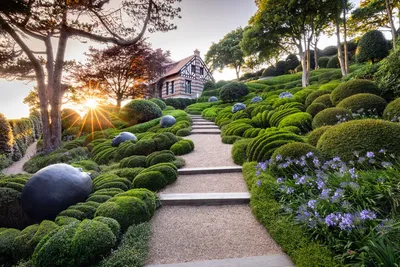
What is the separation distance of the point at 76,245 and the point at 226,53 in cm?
4310

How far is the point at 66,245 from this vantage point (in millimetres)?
2570

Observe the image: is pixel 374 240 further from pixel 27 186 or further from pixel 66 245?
pixel 27 186

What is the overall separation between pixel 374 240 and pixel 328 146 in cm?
272

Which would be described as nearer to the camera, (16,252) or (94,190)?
(16,252)

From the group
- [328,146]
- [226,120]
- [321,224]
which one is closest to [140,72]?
[226,120]

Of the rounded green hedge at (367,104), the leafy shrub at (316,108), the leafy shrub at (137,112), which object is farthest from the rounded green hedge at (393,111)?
the leafy shrub at (137,112)

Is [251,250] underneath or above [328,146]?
underneath

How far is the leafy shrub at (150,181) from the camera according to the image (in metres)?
4.96

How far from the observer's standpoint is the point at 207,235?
336 cm

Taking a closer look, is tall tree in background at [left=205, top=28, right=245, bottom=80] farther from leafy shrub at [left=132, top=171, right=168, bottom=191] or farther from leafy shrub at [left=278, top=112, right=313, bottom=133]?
leafy shrub at [left=132, top=171, right=168, bottom=191]

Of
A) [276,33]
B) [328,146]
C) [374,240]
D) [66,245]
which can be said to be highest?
[276,33]

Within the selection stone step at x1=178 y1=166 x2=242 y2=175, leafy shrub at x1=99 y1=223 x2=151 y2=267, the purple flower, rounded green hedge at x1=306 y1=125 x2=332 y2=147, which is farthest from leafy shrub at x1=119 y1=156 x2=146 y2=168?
the purple flower

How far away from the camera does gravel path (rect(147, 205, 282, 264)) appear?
294 cm

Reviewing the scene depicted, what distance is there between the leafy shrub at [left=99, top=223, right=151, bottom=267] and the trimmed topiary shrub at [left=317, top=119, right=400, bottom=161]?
3788 mm
